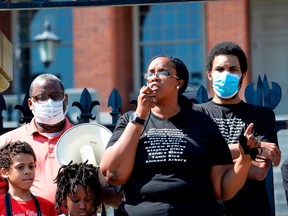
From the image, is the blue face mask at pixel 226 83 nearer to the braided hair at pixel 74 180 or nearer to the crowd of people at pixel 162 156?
the crowd of people at pixel 162 156

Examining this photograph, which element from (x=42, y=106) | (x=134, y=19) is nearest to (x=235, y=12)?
(x=134, y=19)

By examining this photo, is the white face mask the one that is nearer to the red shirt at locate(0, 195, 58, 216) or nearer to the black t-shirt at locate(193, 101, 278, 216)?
the red shirt at locate(0, 195, 58, 216)

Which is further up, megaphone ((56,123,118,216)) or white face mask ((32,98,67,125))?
white face mask ((32,98,67,125))

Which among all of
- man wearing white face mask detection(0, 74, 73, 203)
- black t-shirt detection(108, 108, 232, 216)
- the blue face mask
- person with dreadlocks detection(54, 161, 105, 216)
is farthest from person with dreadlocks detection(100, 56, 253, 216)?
man wearing white face mask detection(0, 74, 73, 203)

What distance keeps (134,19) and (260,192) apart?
51.0 feet

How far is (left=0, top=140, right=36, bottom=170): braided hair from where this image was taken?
17.0 ft

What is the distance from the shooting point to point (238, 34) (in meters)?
19.3

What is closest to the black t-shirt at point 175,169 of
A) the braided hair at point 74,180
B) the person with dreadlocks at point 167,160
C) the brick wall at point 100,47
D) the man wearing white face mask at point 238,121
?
the person with dreadlocks at point 167,160

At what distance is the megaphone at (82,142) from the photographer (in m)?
5.37

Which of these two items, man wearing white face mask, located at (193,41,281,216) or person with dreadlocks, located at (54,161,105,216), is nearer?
person with dreadlocks, located at (54,161,105,216)

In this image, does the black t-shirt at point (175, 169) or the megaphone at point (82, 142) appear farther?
the megaphone at point (82, 142)

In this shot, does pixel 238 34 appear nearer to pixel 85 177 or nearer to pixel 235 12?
pixel 235 12

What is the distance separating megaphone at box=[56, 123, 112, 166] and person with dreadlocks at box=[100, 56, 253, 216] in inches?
22.4

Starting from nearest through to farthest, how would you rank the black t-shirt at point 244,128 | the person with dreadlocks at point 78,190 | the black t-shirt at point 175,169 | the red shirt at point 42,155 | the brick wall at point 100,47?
the black t-shirt at point 175,169
the person with dreadlocks at point 78,190
the black t-shirt at point 244,128
the red shirt at point 42,155
the brick wall at point 100,47
